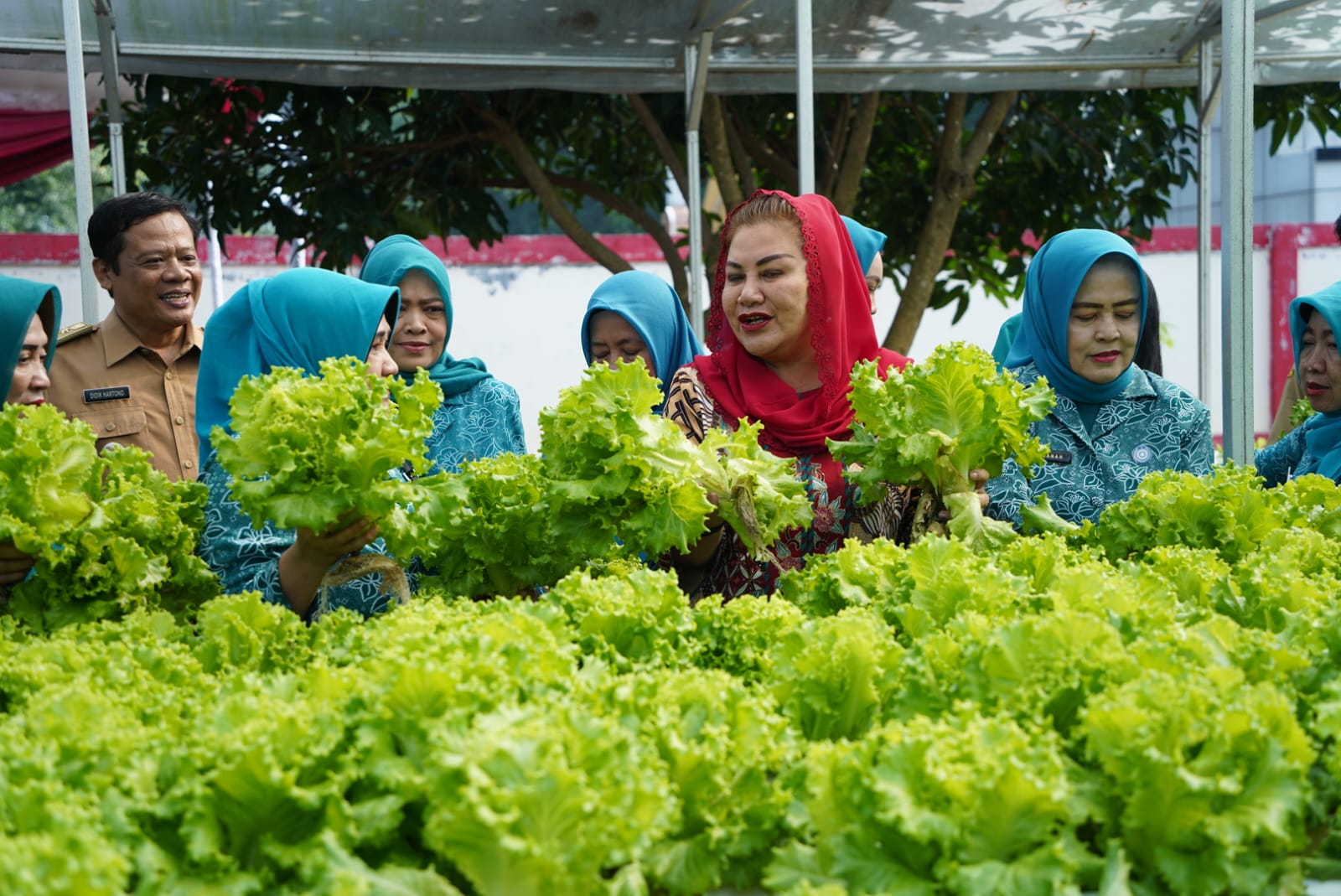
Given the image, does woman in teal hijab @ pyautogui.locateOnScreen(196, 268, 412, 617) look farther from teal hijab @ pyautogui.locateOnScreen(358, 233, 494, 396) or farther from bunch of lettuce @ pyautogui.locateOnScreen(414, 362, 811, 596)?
teal hijab @ pyautogui.locateOnScreen(358, 233, 494, 396)

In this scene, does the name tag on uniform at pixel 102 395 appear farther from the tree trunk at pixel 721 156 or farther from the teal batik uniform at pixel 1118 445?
the tree trunk at pixel 721 156

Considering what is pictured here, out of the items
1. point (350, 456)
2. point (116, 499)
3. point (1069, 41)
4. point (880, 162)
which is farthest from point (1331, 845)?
point (880, 162)

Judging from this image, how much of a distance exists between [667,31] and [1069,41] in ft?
6.63

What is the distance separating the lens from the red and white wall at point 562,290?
573 inches

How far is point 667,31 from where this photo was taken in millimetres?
5930

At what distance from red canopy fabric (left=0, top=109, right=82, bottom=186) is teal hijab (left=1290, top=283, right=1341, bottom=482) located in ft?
20.3

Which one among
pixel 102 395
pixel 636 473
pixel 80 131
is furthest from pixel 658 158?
pixel 636 473

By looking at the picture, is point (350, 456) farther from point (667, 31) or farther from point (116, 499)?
point (667, 31)

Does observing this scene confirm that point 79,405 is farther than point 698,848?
Yes

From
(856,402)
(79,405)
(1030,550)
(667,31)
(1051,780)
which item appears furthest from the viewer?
(667,31)

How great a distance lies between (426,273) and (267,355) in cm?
160

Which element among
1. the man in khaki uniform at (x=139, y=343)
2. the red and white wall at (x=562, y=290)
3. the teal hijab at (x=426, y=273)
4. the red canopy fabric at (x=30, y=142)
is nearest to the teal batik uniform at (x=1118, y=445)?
the teal hijab at (x=426, y=273)

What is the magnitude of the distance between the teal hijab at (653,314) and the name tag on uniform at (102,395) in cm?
152

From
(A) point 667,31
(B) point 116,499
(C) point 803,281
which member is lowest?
(B) point 116,499
